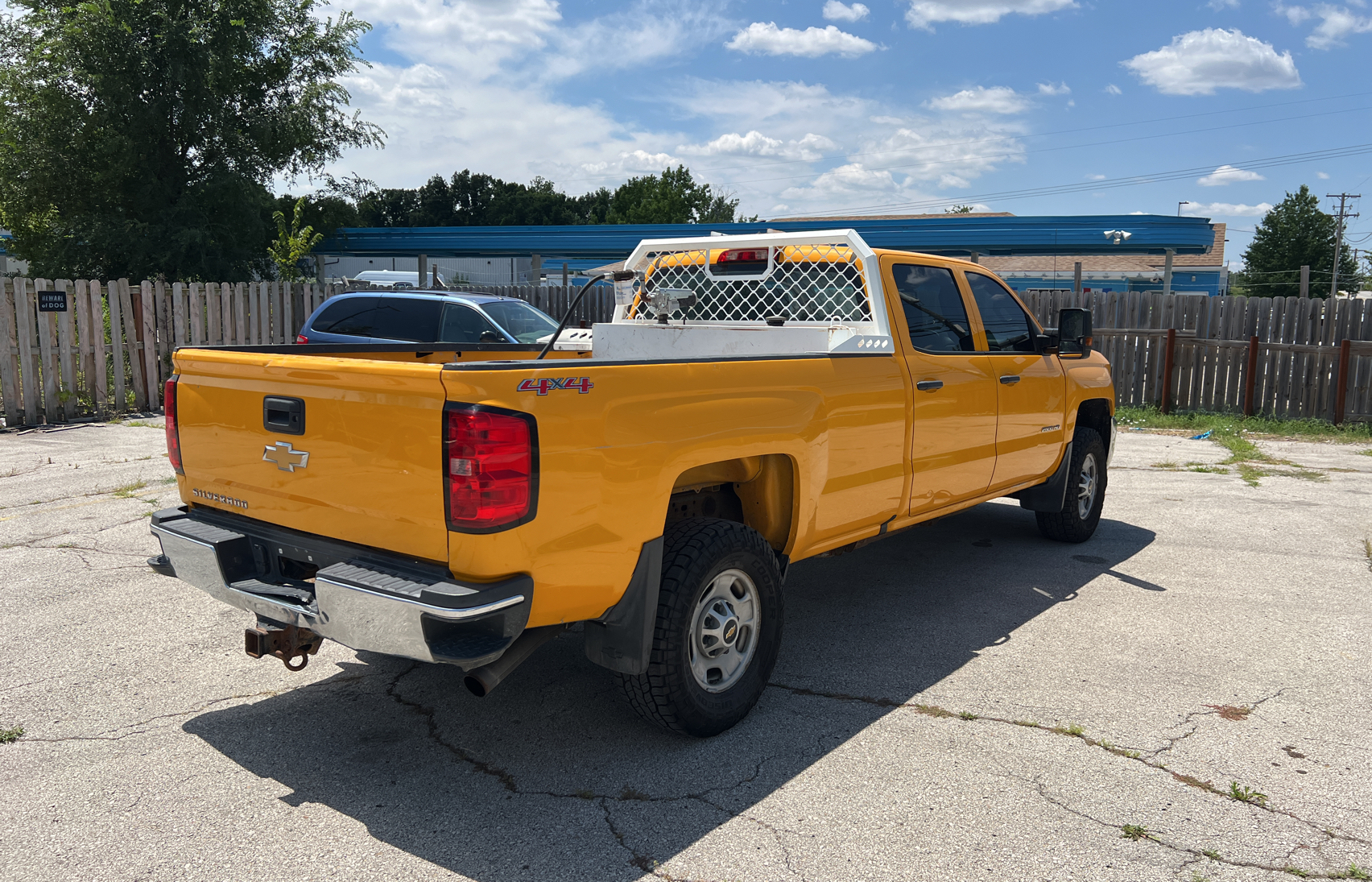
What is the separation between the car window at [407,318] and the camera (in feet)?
38.2

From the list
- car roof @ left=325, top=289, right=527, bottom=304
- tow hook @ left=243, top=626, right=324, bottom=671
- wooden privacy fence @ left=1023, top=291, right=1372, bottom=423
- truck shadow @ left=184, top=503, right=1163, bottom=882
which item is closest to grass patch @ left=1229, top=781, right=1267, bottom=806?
truck shadow @ left=184, top=503, right=1163, bottom=882

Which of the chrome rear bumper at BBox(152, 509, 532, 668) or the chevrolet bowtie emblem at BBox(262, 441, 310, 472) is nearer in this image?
the chrome rear bumper at BBox(152, 509, 532, 668)

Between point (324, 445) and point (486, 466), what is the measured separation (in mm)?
726

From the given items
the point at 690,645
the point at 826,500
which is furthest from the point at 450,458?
the point at 826,500

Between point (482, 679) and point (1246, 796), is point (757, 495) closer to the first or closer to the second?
point (482, 679)

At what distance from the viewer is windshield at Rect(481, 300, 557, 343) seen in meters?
11.9

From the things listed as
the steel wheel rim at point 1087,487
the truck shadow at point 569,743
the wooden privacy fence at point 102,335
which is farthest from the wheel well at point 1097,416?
the wooden privacy fence at point 102,335

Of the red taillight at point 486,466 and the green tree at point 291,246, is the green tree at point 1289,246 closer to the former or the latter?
the green tree at point 291,246

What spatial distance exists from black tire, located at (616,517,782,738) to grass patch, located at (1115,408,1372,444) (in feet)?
38.8

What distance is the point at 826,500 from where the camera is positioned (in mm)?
4379

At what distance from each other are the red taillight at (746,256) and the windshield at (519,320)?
6688mm

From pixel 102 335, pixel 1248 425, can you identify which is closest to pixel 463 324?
pixel 102 335

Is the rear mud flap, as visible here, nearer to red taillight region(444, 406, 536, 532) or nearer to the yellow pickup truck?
the yellow pickup truck

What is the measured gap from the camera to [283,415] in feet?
11.3
